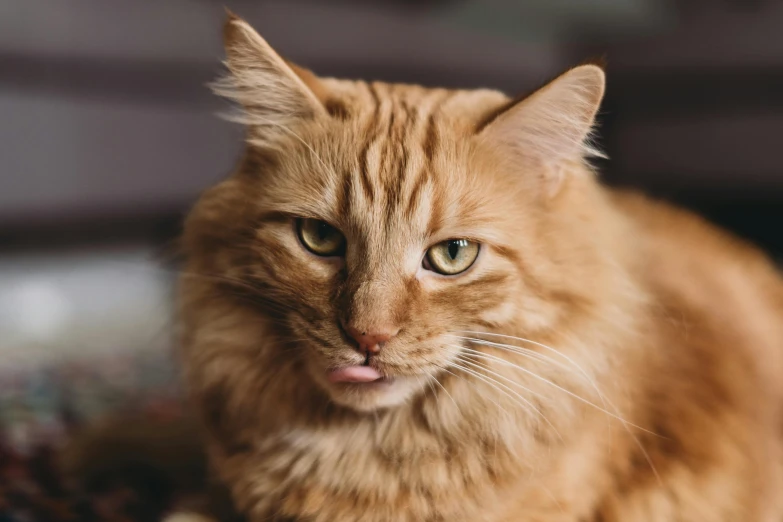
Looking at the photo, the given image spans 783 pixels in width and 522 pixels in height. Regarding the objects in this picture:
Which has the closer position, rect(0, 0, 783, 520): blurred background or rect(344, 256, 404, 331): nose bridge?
rect(344, 256, 404, 331): nose bridge

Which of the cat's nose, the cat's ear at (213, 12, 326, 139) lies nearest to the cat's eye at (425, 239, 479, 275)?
the cat's nose

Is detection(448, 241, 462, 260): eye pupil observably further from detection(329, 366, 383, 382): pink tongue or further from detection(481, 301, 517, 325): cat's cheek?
detection(329, 366, 383, 382): pink tongue

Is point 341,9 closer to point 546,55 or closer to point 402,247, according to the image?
point 546,55

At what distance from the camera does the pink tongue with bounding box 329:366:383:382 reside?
1.06 m

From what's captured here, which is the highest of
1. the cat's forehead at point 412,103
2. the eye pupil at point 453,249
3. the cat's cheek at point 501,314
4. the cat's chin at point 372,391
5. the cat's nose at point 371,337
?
the cat's forehead at point 412,103

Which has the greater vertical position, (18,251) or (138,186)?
(138,186)

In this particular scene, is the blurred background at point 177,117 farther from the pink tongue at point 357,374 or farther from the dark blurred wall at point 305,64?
the pink tongue at point 357,374

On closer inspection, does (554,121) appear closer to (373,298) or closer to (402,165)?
(402,165)

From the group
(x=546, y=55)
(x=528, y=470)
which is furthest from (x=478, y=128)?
(x=546, y=55)

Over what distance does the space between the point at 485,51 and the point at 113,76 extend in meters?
1.92

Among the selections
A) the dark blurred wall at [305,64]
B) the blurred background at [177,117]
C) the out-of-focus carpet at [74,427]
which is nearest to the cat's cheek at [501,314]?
the out-of-focus carpet at [74,427]

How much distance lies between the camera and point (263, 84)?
4.01 ft

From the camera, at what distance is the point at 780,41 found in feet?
10.2

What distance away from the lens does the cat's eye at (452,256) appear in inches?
43.9
